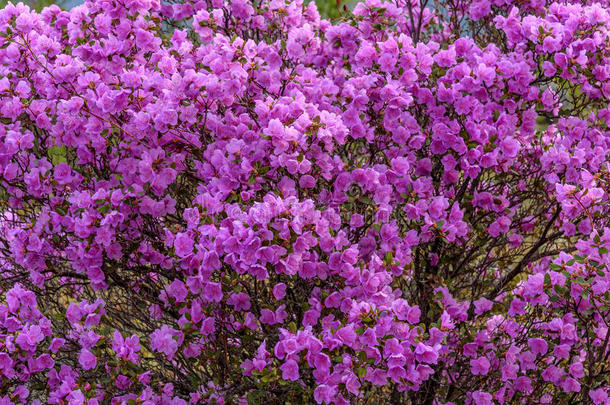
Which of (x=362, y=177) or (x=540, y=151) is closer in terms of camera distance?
(x=362, y=177)

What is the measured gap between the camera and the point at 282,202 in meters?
2.34

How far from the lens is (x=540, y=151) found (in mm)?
3518

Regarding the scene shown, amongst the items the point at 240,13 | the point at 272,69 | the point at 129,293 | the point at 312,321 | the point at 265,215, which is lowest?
the point at 129,293

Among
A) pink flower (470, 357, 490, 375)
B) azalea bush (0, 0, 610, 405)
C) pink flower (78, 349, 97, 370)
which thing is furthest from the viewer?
pink flower (470, 357, 490, 375)

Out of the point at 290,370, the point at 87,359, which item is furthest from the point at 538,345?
the point at 87,359

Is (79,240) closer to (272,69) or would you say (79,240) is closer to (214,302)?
(214,302)

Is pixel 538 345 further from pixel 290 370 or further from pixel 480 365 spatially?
pixel 290 370

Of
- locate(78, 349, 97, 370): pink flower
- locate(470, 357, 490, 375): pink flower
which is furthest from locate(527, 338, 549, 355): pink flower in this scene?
locate(78, 349, 97, 370): pink flower

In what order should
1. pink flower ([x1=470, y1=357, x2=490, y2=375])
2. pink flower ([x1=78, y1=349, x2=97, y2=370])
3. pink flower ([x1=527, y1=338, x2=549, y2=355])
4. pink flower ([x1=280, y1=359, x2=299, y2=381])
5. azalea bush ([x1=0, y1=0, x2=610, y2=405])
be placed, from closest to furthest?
pink flower ([x1=280, y1=359, x2=299, y2=381]) → azalea bush ([x1=0, y1=0, x2=610, y2=405]) → pink flower ([x1=78, y1=349, x2=97, y2=370]) → pink flower ([x1=527, y1=338, x2=549, y2=355]) → pink flower ([x1=470, y1=357, x2=490, y2=375])

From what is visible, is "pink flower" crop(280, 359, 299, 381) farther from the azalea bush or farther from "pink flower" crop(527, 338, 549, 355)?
"pink flower" crop(527, 338, 549, 355)

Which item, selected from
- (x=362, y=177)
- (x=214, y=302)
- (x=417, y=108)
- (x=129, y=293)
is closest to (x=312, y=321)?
(x=214, y=302)

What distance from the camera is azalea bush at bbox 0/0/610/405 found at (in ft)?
8.39

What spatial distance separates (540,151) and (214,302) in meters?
1.91

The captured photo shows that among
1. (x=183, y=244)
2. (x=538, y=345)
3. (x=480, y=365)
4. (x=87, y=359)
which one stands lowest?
(x=87, y=359)
